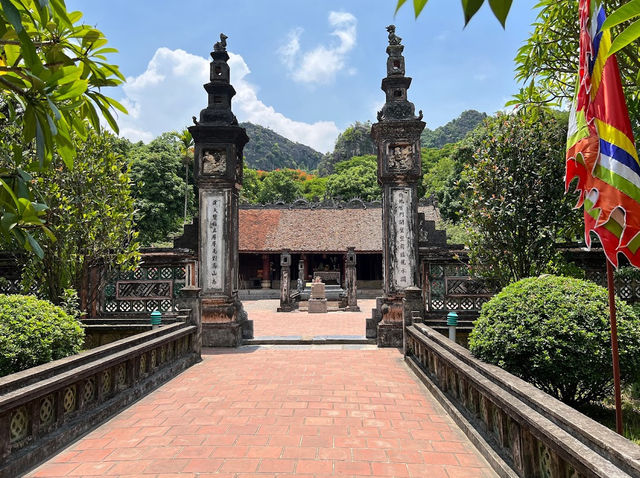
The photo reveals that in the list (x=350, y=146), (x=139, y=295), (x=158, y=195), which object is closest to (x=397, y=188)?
(x=139, y=295)

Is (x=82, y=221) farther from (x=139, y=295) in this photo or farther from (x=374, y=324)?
(x=374, y=324)

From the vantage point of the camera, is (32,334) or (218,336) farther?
(218,336)

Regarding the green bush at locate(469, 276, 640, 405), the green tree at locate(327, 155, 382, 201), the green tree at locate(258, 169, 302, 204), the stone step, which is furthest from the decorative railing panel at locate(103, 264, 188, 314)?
the green tree at locate(258, 169, 302, 204)

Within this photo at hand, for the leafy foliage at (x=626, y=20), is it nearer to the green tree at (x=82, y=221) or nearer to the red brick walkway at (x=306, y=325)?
the green tree at (x=82, y=221)

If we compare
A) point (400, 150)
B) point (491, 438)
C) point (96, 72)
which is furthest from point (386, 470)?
point (400, 150)

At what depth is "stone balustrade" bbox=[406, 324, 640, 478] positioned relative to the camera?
217 cm

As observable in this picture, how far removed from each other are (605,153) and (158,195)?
3041cm

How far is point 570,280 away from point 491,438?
7.03 ft

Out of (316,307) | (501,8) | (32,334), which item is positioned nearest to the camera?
(501,8)

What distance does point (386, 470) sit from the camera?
11.0ft

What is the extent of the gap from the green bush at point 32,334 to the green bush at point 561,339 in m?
4.75

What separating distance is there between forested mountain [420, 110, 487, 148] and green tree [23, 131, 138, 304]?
9367 centimetres

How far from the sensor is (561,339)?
4.03 metres

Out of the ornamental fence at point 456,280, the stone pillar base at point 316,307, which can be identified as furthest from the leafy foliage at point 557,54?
the stone pillar base at point 316,307
